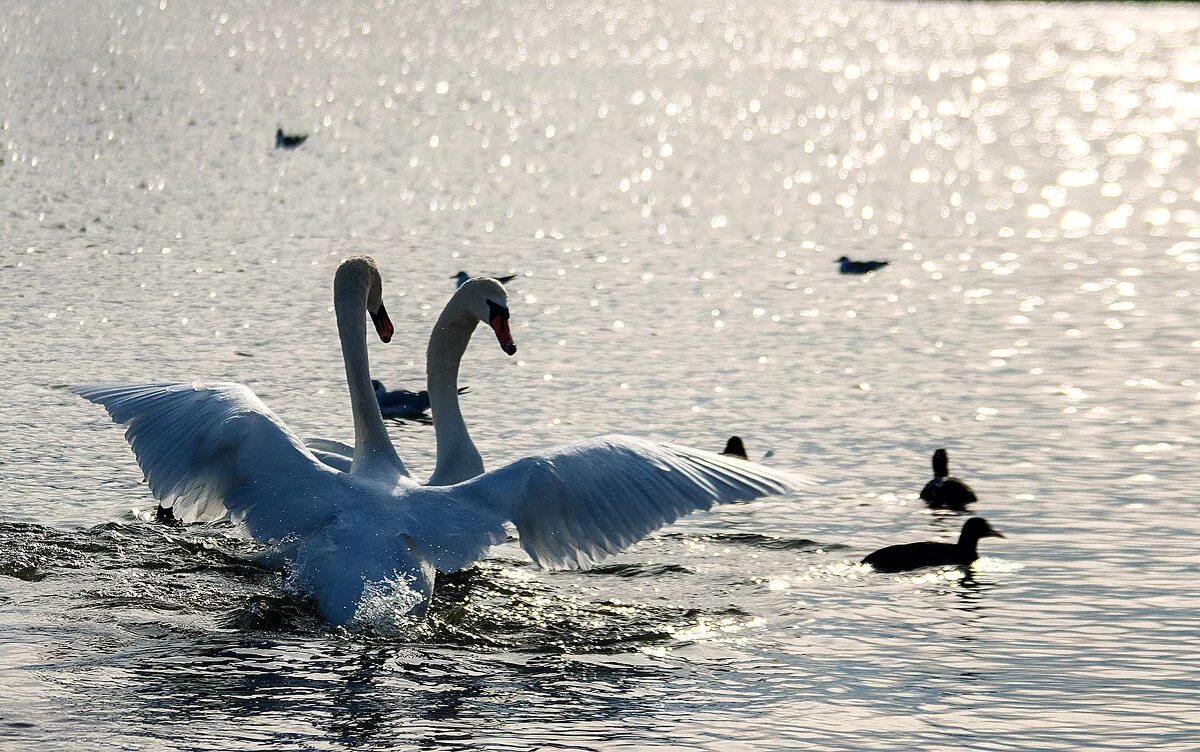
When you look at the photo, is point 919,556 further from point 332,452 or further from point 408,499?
point 332,452

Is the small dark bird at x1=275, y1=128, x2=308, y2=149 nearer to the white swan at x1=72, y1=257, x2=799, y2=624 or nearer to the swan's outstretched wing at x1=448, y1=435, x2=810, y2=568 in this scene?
the white swan at x1=72, y1=257, x2=799, y2=624

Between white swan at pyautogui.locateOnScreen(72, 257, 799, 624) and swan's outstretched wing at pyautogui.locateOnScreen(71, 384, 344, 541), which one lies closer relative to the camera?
white swan at pyautogui.locateOnScreen(72, 257, 799, 624)

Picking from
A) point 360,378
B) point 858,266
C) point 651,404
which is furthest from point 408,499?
point 858,266

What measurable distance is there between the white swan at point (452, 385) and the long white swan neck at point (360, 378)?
504mm

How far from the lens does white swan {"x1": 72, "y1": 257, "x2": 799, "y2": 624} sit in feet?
27.2

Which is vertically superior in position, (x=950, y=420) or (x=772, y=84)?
(x=772, y=84)

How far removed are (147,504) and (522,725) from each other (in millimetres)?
4260

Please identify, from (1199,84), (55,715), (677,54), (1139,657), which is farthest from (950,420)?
(677,54)

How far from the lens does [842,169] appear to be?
110 ft

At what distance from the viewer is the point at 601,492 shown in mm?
8383

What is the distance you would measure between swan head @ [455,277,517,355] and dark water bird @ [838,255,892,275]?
33.3 ft

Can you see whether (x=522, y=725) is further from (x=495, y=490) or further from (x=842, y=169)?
(x=842, y=169)

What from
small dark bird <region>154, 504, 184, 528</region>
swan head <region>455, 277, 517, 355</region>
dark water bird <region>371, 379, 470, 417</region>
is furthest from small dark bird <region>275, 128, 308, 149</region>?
small dark bird <region>154, 504, 184, 528</region>

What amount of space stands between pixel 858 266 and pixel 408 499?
1257cm
